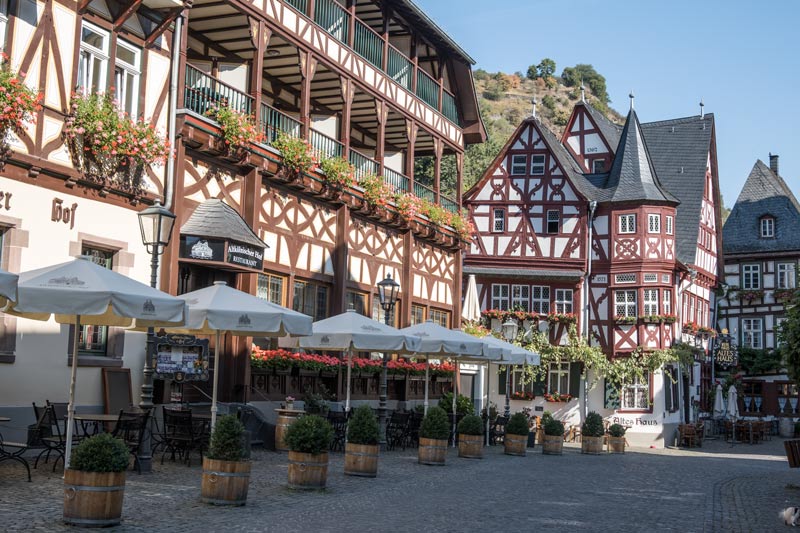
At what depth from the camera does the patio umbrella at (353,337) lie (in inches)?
691

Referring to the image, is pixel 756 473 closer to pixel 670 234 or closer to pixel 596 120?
pixel 670 234

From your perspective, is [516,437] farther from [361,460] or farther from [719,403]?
[719,403]

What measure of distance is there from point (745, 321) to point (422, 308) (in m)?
28.8

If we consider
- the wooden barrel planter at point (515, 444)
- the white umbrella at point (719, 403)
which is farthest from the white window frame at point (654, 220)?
the wooden barrel planter at point (515, 444)

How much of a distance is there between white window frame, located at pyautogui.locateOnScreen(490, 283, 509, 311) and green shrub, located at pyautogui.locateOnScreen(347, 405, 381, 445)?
87.1 feet

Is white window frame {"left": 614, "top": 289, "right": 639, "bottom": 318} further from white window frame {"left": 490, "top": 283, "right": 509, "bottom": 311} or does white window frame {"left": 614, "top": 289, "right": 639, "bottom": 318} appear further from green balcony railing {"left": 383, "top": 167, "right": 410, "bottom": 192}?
green balcony railing {"left": 383, "top": 167, "right": 410, "bottom": 192}

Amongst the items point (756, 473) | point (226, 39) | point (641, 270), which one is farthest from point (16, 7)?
point (641, 270)

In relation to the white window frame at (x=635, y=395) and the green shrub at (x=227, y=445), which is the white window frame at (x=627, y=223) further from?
the green shrub at (x=227, y=445)

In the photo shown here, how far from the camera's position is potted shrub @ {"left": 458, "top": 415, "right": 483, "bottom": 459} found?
20.4 metres

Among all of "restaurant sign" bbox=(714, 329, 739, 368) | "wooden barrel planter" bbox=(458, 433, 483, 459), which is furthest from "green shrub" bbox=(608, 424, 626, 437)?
"restaurant sign" bbox=(714, 329, 739, 368)

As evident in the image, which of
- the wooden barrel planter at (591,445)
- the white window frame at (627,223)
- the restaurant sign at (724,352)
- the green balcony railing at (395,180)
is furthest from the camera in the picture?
the restaurant sign at (724,352)

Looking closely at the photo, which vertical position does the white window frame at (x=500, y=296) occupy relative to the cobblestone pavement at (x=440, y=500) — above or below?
above

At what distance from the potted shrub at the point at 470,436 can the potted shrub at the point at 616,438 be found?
9.50 m

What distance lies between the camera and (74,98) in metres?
15.2
